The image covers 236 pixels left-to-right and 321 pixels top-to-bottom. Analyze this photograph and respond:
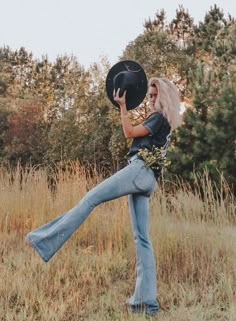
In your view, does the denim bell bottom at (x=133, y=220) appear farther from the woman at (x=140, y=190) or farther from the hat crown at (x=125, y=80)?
the hat crown at (x=125, y=80)

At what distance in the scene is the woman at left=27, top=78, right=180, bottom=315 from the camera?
321 centimetres

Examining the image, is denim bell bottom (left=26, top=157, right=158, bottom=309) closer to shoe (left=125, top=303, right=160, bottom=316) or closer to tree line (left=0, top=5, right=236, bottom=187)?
shoe (left=125, top=303, right=160, bottom=316)

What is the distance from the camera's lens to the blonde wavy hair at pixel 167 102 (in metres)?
3.28

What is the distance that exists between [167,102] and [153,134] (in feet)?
0.74

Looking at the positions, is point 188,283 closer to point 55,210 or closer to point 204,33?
point 55,210

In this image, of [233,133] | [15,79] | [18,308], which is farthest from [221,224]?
[15,79]

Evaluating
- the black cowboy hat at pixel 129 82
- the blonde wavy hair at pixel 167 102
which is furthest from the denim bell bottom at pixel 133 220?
the black cowboy hat at pixel 129 82

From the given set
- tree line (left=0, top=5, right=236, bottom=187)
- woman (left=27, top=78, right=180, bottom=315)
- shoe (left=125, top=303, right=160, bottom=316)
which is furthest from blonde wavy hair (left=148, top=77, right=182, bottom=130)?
tree line (left=0, top=5, right=236, bottom=187)

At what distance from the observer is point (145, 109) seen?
1834cm

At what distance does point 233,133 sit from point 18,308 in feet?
35.6

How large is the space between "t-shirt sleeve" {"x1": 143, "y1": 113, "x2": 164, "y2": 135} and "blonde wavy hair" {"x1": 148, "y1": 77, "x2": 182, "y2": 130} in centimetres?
5

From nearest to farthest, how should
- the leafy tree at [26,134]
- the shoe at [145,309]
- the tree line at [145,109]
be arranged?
1. the shoe at [145,309]
2. the tree line at [145,109]
3. the leafy tree at [26,134]

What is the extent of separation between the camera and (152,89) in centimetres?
339

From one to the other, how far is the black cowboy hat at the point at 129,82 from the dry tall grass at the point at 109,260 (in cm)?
133
